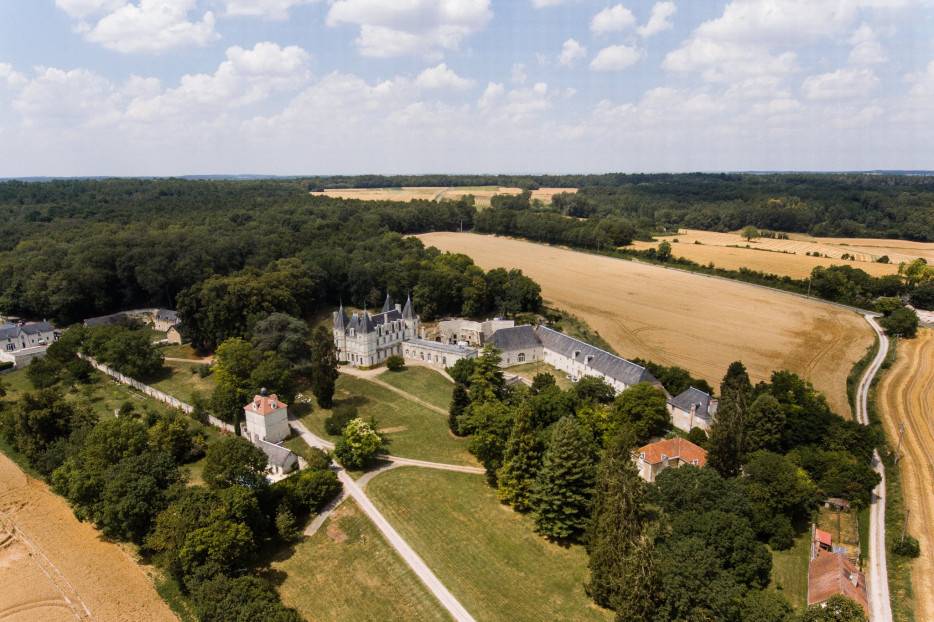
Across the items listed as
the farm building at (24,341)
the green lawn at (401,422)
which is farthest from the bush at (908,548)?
the farm building at (24,341)

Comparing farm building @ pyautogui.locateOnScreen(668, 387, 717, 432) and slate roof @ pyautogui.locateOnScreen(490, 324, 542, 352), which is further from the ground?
slate roof @ pyautogui.locateOnScreen(490, 324, 542, 352)

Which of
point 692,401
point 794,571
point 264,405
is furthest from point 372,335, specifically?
point 794,571

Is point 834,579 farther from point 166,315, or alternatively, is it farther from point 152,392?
point 166,315

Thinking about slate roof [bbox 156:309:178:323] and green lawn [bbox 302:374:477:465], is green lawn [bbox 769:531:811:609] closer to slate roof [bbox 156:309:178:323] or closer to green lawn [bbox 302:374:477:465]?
green lawn [bbox 302:374:477:465]

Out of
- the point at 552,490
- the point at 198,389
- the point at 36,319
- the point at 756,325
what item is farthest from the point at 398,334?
the point at 36,319

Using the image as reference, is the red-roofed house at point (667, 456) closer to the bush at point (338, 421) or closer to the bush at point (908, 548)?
the bush at point (908, 548)

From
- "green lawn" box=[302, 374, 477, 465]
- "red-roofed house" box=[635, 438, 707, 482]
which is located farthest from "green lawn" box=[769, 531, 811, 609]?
"green lawn" box=[302, 374, 477, 465]

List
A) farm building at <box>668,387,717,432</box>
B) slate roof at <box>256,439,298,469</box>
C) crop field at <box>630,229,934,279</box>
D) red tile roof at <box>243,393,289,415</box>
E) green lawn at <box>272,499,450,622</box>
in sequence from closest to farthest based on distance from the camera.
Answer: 1. green lawn at <box>272,499,450,622</box>
2. slate roof at <box>256,439,298,469</box>
3. red tile roof at <box>243,393,289,415</box>
4. farm building at <box>668,387,717,432</box>
5. crop field at <box>630,229,934,279</box>
